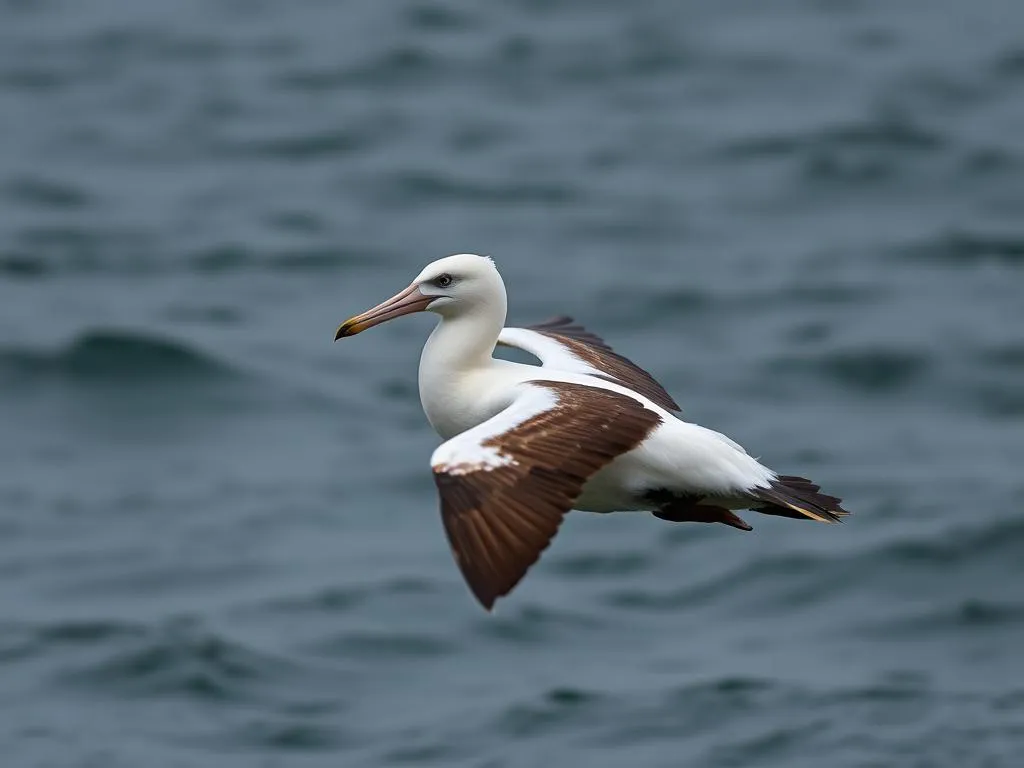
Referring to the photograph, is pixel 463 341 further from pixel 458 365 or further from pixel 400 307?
pixel 400 307

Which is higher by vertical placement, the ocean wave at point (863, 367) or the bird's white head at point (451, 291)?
the ocean wave at point (863, 367)

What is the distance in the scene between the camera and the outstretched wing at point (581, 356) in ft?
36.6

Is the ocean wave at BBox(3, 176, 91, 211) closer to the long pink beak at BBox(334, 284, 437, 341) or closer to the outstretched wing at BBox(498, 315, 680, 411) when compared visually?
the outstretched wing at BBox(498, 315, 680, 411)

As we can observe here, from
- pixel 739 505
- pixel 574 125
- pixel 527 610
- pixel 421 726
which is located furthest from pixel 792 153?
pixel 739 505

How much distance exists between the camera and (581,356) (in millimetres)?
11516

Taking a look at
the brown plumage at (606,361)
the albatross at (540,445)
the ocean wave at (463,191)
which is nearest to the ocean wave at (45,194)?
the ocean wave at (463,191)

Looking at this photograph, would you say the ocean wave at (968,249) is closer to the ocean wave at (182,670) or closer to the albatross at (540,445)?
the ocean wave at (182,670)

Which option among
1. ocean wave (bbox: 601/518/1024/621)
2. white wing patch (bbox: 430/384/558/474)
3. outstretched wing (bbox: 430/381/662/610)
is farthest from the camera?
ocean wave (bbox: 601/518/1024/621)

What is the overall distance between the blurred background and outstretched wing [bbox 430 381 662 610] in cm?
1068

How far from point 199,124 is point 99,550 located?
11519 mm

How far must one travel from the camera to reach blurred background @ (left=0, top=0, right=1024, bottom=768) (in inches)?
815

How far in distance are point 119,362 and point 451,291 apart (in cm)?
1569

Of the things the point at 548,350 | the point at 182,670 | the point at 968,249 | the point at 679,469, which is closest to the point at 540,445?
the point at 679,469

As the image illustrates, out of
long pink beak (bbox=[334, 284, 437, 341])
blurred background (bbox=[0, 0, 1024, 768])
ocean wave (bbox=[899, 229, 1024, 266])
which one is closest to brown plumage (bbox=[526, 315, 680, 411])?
long pink beak (bbox=[334, 284, 437, 341])
